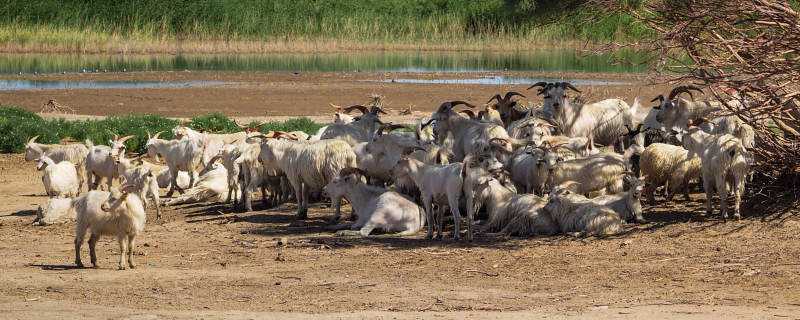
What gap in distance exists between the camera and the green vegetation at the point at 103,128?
22375 mm

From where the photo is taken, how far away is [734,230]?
520 inches

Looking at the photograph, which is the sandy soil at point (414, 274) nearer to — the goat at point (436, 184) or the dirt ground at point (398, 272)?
the dirt ground at point (398, 272)

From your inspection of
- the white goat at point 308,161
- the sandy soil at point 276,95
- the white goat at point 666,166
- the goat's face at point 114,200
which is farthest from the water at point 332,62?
the goat's face at point 114,200

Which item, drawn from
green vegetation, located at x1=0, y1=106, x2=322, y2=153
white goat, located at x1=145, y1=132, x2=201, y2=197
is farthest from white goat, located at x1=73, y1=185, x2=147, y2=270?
green vegetation, located at x1=0, y1=106, x2=322, y2=153

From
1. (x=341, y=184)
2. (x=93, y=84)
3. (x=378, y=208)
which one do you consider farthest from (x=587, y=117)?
(x=93, y=84)

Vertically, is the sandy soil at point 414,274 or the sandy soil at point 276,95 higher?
the sandy soil at point 414,274

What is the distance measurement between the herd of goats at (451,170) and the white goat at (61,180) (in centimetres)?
2

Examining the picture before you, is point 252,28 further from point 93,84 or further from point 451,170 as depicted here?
point 451,170

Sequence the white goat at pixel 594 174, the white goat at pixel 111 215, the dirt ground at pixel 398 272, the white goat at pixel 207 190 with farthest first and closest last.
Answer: the white goat at pixel 207 190 → the white goat at pixel 594 174 → the white goat at pixel 111 215 → the dirt ground at pixel 398 272

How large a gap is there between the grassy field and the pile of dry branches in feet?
119


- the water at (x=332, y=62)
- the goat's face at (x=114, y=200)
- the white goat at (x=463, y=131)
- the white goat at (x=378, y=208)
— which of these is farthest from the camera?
the water at (x=332, y=62)

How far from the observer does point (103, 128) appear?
76.5 feet

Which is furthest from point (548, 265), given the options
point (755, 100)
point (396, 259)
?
point (755, 100)

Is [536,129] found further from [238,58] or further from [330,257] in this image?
[238,58]
